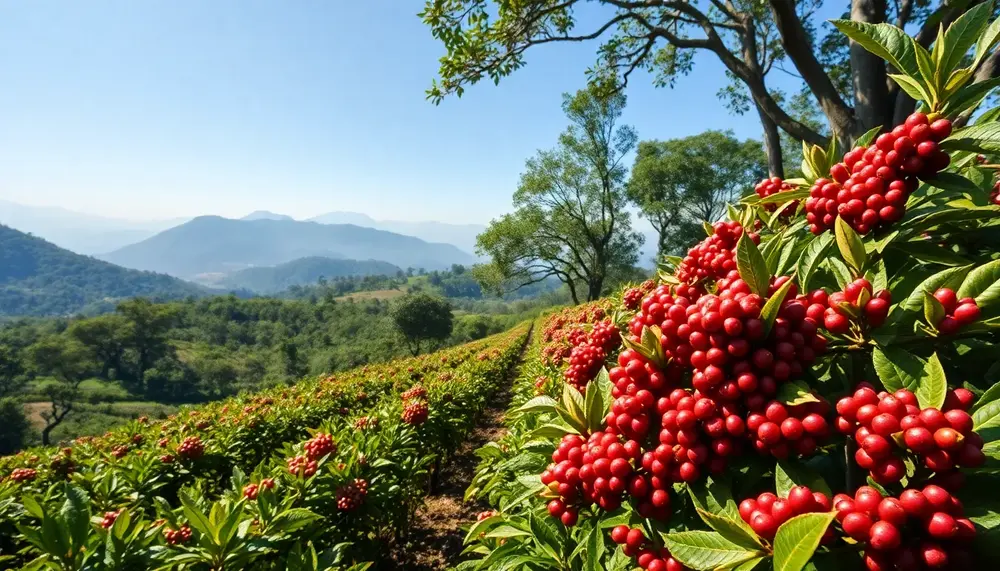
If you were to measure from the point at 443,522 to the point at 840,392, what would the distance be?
7.02 metres

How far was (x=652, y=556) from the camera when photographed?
4.75 ft

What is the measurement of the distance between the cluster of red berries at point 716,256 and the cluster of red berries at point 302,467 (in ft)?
13.8

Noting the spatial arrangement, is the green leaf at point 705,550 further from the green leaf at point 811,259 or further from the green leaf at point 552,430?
the green leaf at point 811,259

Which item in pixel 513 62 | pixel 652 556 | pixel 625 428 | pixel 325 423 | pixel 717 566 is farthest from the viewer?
pixel 513 62

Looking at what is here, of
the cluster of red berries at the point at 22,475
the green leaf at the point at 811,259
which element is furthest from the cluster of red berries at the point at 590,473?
the cluster of red berries at the point at 22,475

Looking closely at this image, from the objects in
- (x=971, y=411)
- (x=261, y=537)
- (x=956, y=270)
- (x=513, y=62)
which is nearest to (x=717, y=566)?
(x=971, y=411)

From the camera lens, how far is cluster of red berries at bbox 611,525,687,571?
1400mm

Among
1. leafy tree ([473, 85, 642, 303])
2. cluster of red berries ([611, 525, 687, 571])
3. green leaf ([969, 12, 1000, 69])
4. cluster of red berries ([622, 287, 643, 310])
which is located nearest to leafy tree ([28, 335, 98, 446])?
leafy tree ([473, 85, 642, 303])

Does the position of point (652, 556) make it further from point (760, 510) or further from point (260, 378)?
point (260, 378)

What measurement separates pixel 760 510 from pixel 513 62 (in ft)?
24.1

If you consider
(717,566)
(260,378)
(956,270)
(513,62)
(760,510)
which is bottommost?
(260,378)

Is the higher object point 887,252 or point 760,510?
point 887,252

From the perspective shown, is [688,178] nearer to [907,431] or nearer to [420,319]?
[420,319]

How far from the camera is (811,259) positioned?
153 cm
